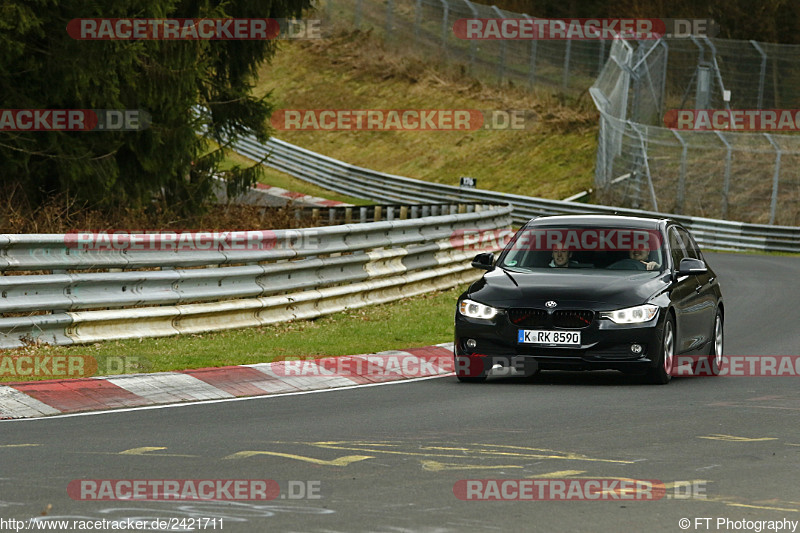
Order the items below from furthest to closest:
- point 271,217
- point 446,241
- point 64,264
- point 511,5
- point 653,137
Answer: point 511,5, point 653,137, point 271,217, point 446,241, point 64,264

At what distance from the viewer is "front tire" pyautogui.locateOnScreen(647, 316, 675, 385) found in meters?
A: 11.9

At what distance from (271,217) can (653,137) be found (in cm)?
1983

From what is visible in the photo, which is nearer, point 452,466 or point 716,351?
point 452,466

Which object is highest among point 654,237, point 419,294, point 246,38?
point 246,38

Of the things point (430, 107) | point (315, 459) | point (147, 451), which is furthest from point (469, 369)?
point (430, 107)

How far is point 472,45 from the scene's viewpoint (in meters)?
59.3

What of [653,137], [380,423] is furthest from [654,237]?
[653,137]

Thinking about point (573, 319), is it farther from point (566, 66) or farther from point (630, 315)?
point (566, 66)

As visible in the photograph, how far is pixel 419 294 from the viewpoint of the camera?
18984 millimetres

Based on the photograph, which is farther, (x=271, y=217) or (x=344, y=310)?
(x=271, y=217)

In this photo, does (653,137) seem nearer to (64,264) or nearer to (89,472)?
(64,264)

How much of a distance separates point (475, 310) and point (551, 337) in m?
0.75
